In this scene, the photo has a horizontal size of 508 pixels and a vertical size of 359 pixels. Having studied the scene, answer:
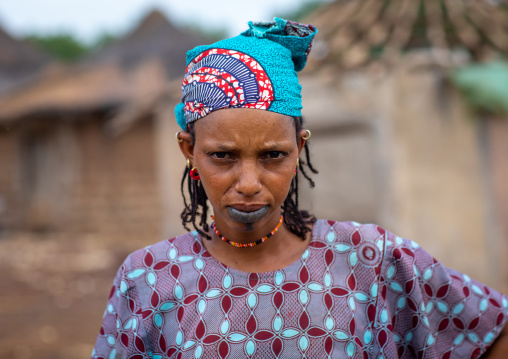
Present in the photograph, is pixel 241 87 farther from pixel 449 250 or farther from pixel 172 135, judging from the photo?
pixel 172 135

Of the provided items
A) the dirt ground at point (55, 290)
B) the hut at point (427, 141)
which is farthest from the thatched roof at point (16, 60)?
the hut at point (427, 141)

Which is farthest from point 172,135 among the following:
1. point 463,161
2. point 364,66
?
point 463,161

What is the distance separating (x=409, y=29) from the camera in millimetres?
6246

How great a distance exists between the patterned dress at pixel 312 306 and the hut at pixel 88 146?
33.5 ft

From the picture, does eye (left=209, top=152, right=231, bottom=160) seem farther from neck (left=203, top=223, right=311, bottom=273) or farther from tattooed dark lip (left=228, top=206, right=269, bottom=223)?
neck (left=203, top=223, right=311, bottom=273)

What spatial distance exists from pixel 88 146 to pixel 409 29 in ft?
28.7

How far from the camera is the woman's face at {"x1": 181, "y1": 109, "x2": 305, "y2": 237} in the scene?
1476 millimetres

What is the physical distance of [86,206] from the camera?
12.8 meters

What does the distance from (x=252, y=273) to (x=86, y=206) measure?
11.9 meters

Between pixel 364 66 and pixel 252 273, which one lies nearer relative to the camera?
pixel 252 273

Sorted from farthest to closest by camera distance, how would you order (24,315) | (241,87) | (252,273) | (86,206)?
(86,206) < (24,315) < (252,273) < (241,87)

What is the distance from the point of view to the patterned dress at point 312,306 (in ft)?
4.91

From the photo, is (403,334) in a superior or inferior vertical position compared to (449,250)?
superior

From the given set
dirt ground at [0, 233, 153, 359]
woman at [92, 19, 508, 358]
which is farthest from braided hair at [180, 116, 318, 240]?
dirt ground at [0, 233, 153, 359]
